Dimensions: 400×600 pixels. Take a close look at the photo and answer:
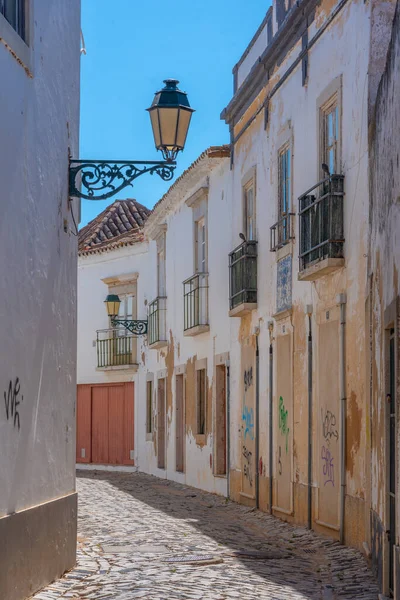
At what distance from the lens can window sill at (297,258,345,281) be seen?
40.7 ft

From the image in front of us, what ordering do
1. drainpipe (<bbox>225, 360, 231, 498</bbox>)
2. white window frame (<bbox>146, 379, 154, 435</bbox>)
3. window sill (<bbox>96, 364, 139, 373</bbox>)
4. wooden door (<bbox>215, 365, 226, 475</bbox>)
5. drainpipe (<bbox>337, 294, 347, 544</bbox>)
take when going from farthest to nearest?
window sill (<bbox>96, 364, 139, 373</bbox>)
white window frame (<bbox>146, 379, 154, 435</bbox>)
wooden door (<bbox>215, 365, 226, 475</bbox>)
drainpipe (<bbox>225, 360, 231, 498</bbox>)
drainpipe (<bbox>337, 294, 347, 544</bbox>)

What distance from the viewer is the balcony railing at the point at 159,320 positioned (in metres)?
25.4

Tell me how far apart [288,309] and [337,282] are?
2226 millimetres

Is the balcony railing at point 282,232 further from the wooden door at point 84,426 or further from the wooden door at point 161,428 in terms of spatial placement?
the wooden door at point 84,426

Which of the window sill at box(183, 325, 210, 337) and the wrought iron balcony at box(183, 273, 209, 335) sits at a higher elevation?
the wrought iron balcony at box(183, 273, 209, 335)

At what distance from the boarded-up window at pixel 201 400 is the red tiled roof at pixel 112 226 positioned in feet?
31.4

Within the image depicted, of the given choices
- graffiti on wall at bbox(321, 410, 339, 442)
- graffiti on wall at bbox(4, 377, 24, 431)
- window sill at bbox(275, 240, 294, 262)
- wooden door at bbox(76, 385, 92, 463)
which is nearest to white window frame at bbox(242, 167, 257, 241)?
window sill at bbox(275, 240, 294, 262)

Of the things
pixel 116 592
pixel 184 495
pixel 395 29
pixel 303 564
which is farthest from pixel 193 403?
pixel 395 29

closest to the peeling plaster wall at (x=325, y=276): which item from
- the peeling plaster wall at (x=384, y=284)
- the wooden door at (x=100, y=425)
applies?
the peeling plaster wall at (x=384, y=284)

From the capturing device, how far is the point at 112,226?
114 ft

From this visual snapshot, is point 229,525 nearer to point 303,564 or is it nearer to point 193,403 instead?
point 303,564

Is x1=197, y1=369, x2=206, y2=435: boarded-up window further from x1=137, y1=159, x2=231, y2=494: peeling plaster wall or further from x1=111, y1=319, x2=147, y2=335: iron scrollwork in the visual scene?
x1=111, y1=319, x2=147, y2=335: iron scrollwork

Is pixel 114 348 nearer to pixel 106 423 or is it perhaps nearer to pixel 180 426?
pixel 106 423

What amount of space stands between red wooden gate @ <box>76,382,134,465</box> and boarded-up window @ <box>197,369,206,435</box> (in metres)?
7.52
